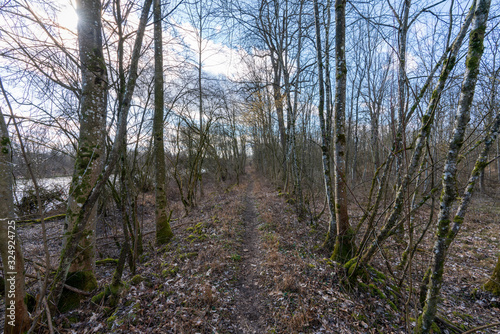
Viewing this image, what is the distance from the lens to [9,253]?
86.0 inches

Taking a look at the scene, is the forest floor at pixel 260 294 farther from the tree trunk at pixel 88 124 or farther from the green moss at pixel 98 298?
the tree trunk at pixel 88 124

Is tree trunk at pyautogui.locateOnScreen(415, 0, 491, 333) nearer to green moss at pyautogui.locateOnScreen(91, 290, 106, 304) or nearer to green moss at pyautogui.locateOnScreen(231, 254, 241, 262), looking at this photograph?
green moss at pyautogui.locateOnScreen(231, 254, 241, 262)

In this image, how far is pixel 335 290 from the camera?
3.58 metres

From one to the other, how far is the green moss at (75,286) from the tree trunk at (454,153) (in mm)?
4979

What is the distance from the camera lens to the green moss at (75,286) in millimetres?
3226

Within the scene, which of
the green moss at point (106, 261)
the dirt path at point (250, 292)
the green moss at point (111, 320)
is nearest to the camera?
the green moss at point (111, 320)

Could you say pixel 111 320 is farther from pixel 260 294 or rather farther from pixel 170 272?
pixel 260 294

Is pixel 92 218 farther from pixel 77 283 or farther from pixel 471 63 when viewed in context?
pixel 471 63

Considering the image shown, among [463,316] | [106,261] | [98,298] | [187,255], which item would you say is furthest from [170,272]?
[463,316]

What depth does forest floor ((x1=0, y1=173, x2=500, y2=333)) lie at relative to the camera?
9.69 feet

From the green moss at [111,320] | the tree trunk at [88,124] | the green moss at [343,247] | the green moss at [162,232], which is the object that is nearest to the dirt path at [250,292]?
the green moss at [343,247]

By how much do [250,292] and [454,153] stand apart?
152 inches

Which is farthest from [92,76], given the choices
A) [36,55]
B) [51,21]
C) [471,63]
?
[471,63]

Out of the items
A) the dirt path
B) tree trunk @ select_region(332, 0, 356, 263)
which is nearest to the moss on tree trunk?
tree trunk @ select_region(332, 0, 356, 263)
